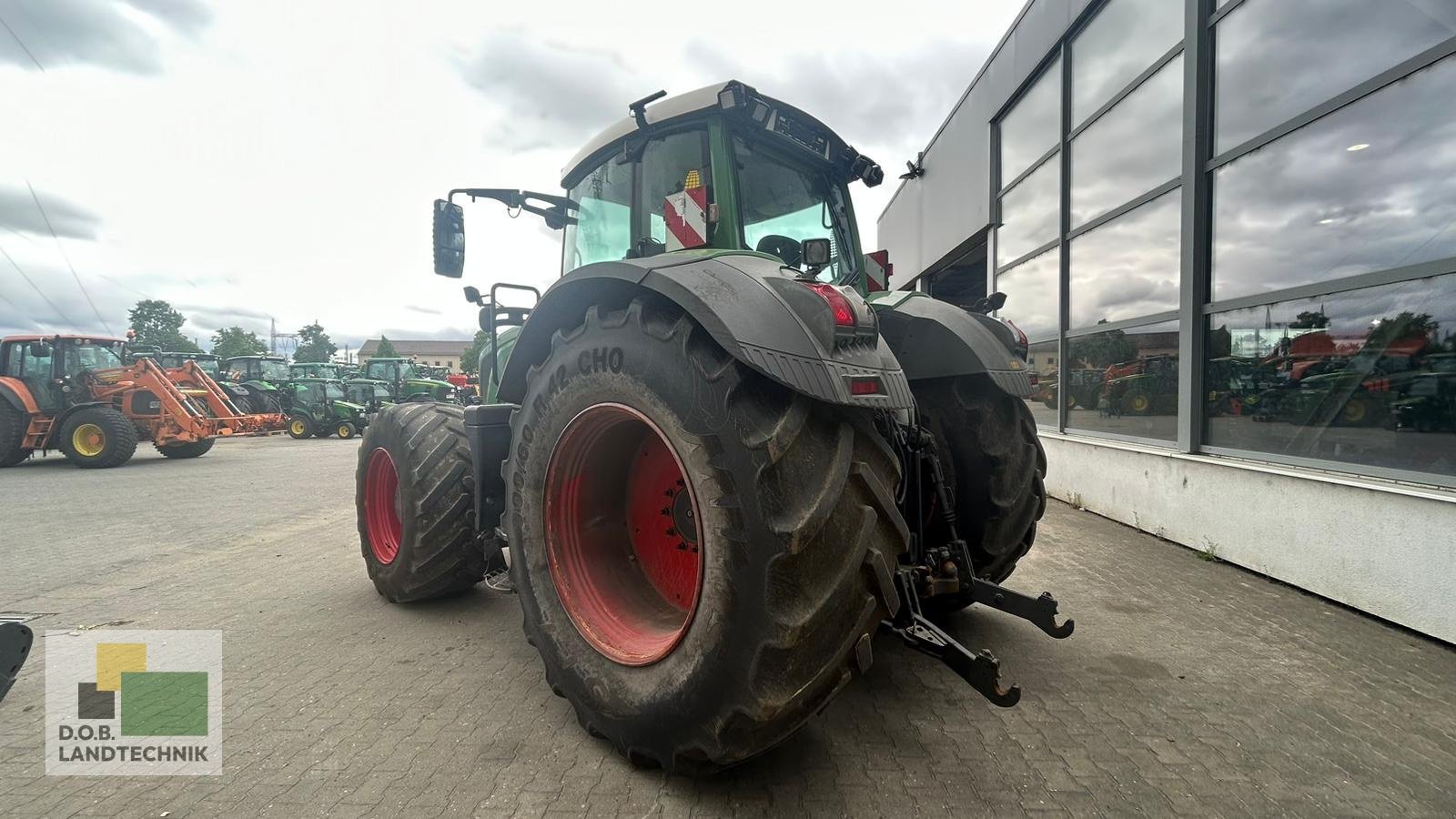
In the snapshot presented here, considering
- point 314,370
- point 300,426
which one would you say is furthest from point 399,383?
point 300,426

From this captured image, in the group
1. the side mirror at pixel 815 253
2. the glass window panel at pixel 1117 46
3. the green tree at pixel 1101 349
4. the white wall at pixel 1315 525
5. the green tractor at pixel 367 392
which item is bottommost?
the white wall at pixel 1315 525

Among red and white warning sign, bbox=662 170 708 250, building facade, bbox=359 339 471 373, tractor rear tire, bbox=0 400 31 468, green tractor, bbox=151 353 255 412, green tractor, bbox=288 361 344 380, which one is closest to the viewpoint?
red and white warning sign, bbox=662 170 708 250

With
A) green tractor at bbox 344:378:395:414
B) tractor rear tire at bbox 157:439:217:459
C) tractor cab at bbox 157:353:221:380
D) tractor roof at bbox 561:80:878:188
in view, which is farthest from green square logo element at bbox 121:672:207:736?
green tractor at bbox 344:378:395:414

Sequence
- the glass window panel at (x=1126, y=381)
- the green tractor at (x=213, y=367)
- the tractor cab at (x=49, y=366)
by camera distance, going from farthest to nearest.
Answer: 1. the green tractor at (x=213, y=367)
2. the tractor cab at (x=49, y=366)
3. the glass window panel at (x=1126, y=381)

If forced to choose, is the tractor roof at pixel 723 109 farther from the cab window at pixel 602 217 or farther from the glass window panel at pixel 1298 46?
the glass window panel at pixel 1298 46

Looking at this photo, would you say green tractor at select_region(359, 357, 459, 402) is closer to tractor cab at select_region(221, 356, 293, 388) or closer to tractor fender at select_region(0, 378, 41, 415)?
tractor cab at select_region(221, 356, 293, 388)

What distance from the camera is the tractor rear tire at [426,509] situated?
3.31m

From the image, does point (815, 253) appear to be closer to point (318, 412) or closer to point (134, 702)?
point (134, 702)

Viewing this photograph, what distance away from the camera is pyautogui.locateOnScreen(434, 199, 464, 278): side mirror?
349cm

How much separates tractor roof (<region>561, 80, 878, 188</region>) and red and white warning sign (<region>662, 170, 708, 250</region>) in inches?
11.8

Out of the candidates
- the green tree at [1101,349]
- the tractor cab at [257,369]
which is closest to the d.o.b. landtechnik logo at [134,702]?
the green tree at [1101,349]

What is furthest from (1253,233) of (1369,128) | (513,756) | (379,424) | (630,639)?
(379,424)

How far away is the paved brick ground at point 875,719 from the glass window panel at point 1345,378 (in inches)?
41.6

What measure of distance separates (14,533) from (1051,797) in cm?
821
